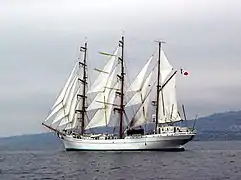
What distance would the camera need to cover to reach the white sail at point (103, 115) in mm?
126625

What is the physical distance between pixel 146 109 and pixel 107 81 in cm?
999

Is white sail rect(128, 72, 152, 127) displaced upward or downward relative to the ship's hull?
upward

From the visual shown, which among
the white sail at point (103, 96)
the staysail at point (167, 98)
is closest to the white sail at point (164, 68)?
the staysail at point (167, 98)

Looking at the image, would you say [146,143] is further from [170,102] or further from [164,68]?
[164,68]

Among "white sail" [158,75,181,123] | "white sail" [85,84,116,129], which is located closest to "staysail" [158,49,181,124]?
"white sail" [158,75,181,123]

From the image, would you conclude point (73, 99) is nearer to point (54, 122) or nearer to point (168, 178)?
point (54, 122)

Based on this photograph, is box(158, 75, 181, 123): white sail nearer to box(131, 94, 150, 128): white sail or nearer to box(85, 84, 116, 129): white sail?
box(131, 94, 150, 128): white sail

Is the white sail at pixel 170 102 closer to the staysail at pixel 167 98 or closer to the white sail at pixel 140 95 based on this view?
the staysail at pixel 167 98

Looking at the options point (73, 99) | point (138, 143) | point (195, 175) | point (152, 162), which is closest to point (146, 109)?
point (138, 143)

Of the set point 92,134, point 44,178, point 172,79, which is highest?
point 172,79

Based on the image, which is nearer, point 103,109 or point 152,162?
point 152,162

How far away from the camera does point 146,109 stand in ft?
407

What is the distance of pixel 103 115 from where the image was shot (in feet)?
418

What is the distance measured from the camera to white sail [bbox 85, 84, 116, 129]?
127m
